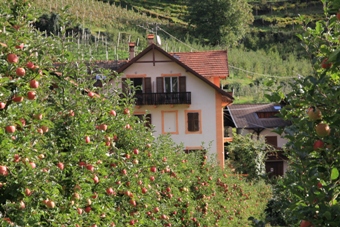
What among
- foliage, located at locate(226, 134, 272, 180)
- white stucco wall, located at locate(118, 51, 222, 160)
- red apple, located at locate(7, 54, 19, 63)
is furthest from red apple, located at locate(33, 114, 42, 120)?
foliage, located at locate(226, 134, 272, 180)

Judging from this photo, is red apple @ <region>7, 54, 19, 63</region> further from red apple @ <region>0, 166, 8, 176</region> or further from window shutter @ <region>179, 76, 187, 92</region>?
window shutter @ <region>179, 76, 187, 92</region>

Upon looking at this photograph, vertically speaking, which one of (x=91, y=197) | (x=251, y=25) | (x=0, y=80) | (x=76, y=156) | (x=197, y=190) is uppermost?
(x=251, y=25)

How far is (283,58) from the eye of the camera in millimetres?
86188

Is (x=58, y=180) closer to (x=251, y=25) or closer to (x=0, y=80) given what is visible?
(x=0, y=80)

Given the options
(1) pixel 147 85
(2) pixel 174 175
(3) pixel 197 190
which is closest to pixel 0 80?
(2) pixel 174 175

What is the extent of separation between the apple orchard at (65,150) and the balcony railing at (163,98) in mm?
20608

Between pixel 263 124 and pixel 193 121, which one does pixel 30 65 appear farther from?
pixel 263 124

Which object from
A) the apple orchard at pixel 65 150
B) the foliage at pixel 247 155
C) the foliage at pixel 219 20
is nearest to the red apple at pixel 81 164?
the apple orchard at pixel 65 150

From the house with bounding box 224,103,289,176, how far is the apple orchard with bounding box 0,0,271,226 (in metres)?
34.2

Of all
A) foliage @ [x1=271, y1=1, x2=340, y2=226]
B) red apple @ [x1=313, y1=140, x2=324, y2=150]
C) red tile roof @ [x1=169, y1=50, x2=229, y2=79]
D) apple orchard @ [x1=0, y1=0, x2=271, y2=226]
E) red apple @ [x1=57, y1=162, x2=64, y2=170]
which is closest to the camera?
foliage @ [x1=271, y1=1, x2=340, y2=226]

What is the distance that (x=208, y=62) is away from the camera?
3675 centimetres

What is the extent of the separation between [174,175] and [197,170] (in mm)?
3401

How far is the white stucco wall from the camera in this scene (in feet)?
114

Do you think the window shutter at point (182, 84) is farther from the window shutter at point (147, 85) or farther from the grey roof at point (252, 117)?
the grey roof at point (252, 117)
